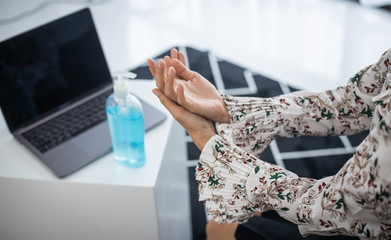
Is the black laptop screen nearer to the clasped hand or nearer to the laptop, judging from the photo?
the laptop

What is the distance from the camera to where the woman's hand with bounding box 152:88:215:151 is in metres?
0.88

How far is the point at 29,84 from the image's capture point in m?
1.08

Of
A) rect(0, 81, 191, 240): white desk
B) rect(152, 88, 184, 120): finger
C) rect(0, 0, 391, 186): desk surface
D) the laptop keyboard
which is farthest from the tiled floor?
the laptop keyboard

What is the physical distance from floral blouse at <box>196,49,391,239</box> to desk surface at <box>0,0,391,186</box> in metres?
1.26

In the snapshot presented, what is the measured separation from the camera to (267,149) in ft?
6.10

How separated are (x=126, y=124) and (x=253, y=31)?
6.56 feet

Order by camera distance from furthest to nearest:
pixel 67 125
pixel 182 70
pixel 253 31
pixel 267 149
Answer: pixel 253 31, pixel 267 149, pixel 67 125, pixel 182 70

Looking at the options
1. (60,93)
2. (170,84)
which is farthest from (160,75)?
(60,93)

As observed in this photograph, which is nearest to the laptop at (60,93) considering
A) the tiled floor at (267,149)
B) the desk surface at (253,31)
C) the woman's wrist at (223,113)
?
the woman's wrist at (223,113)

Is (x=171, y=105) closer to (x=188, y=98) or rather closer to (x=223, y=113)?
(x=188, y=98)

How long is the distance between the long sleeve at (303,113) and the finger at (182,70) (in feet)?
0.31

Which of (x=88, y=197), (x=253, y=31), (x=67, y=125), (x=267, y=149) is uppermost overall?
(x=67, y=125)

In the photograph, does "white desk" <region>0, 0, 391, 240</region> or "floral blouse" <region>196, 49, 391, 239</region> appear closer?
"floral blouse" <region>196, 49, 391, 239</region>

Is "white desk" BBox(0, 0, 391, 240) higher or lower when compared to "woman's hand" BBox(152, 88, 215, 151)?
lower
